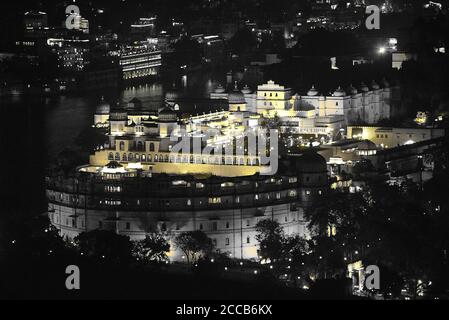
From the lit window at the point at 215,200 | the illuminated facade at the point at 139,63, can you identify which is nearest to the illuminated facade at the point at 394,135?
the lit window at the point at 215,200

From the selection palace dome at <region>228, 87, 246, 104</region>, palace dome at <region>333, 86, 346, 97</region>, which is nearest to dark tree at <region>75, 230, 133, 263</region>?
palace dome at <region>228, 87, 246, 104</region>

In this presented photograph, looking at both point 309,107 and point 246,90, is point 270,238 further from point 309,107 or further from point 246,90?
point 246,90

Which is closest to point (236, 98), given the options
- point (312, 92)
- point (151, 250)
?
point (312, 92)

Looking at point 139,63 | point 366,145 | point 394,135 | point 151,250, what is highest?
point 366,145

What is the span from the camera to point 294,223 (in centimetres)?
3559

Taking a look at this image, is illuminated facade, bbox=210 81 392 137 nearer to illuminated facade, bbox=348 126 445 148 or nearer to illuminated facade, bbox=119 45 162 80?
illuminated facade, bbox=348 126 445 148

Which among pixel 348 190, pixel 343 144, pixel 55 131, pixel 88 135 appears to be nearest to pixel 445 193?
pixel 348 190

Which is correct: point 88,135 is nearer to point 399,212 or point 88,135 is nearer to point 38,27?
point 399,212

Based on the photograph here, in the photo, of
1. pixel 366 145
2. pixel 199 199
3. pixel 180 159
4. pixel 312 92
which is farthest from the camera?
pixel 312 92

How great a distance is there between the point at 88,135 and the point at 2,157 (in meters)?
2.78

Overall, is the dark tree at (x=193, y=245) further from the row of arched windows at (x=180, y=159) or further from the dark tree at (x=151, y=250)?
the row of arched windows at (x=180, y=159)

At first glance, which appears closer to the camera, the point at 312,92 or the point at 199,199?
the point at 199,199

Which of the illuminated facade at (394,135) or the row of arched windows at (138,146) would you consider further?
the illuminated facade at (394,135)

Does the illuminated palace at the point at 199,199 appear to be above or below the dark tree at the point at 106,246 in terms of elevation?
above
